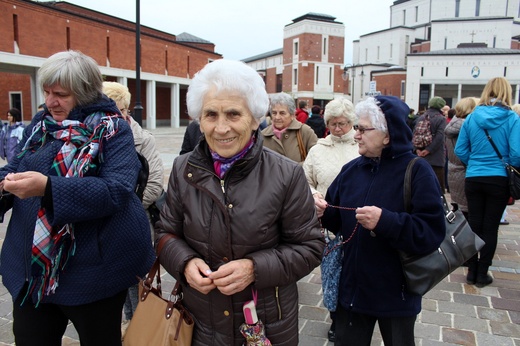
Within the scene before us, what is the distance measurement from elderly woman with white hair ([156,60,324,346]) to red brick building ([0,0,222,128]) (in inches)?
963

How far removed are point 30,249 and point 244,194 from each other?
1.17 metres

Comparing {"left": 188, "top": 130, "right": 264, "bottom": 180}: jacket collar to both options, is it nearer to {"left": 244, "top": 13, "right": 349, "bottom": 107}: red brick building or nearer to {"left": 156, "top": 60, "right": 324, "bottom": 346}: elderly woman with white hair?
{"left": 156, "top": 60, "right": 324, "bottom": 346}: elderly woman with white hair

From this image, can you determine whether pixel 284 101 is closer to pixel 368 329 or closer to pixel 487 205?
pixel 487 205

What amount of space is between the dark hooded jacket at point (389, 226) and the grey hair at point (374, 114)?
3 centimetres

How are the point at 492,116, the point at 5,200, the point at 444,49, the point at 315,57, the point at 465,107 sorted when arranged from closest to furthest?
the point at 5,200, the point at 492,116, the point at 465,107, the point at 315,57, the point at 444,49

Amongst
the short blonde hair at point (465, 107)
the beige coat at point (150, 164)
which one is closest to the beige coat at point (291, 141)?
the beige coat at point (150, 164)

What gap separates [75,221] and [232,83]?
3.28 feet

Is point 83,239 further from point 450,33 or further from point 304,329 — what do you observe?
point 450,33

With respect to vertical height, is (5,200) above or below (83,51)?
below

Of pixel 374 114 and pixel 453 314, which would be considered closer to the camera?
pixel 374 114

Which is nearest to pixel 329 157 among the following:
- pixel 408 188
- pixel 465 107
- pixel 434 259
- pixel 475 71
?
pixel 408 188

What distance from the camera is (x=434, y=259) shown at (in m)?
2.39

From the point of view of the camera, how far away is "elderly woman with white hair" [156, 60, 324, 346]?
1.85 metres

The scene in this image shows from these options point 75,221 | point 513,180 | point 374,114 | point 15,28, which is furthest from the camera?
point 15,28
